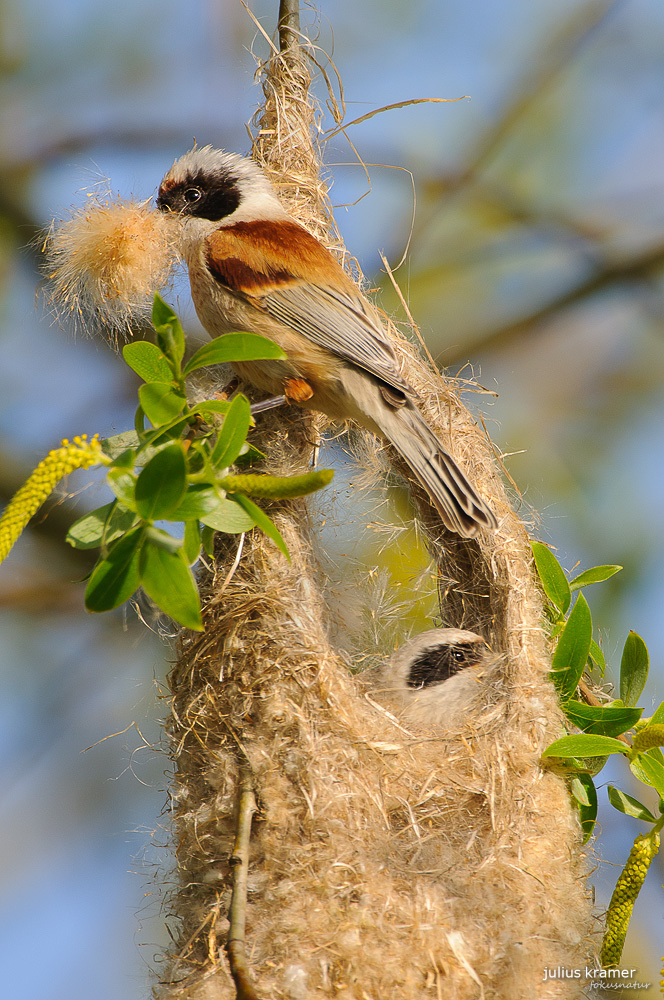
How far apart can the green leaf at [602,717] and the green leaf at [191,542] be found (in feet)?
3.24

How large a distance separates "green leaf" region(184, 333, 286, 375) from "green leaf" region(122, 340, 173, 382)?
0.04 metres

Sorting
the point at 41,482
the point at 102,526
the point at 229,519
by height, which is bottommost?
the point at 229,519

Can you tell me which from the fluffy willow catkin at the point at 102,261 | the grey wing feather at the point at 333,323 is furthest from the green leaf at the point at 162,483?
the grey wing feather at the point at 333,323

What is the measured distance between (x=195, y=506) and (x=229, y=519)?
0.30 feet

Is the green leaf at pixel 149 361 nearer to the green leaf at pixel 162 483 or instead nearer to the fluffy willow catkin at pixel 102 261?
the green leaf at pixel 162 483

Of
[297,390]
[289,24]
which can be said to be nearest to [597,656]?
[297,390]

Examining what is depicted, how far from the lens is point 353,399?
1.87 metres

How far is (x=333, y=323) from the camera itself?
6.09 ft

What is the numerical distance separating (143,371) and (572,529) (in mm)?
2254

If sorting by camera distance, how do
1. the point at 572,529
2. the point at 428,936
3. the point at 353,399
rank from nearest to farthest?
the point at 428,936 → the point at 353,399 → the point at 572,529

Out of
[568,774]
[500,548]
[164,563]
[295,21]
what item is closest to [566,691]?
[568,774]

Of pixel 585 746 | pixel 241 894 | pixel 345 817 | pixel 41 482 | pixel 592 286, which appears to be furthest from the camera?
pixel 592 286

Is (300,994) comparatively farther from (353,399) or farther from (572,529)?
(572,529)

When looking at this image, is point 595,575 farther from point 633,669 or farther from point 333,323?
point 333,323
